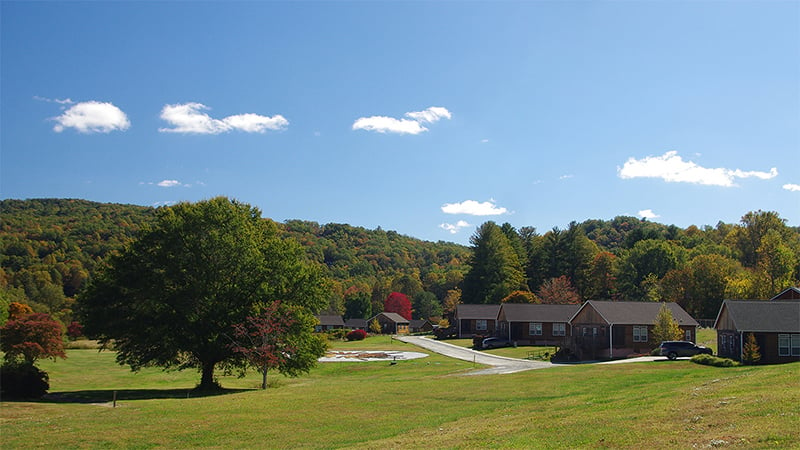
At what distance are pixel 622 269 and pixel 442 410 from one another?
98022 mm

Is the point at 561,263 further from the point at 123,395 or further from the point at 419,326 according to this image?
the point at 123,395

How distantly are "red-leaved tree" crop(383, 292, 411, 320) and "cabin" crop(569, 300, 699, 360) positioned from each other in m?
96.8

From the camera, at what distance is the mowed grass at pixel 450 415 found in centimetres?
1658

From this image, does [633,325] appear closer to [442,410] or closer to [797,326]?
[797,326]

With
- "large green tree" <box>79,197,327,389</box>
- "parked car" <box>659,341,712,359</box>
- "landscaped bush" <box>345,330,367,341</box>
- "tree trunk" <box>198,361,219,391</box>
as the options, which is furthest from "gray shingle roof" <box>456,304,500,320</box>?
"tree trunk" <box>198,361,219,391</box>

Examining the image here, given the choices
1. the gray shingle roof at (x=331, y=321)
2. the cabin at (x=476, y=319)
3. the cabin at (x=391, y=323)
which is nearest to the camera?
the cabin at (x=476, y=319)

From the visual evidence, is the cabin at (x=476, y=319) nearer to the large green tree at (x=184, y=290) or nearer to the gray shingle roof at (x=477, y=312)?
the gray shingle roof at (x=477, y=312)

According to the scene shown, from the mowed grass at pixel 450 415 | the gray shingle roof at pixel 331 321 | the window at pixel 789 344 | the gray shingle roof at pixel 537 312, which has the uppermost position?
the gray shingle roof at pixel 537 312

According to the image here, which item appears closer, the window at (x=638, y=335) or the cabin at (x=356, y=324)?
the window at (x=638, y=335)

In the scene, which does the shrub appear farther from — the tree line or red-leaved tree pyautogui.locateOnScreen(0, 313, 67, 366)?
the tree line

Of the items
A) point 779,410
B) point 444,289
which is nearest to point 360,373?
point 779,410

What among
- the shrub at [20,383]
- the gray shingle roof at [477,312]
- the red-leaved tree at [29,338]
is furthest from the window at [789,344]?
the red-leaved tree at [29,338]

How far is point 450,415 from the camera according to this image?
24.8 m

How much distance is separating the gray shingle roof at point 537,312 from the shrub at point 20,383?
56177 millimetres
